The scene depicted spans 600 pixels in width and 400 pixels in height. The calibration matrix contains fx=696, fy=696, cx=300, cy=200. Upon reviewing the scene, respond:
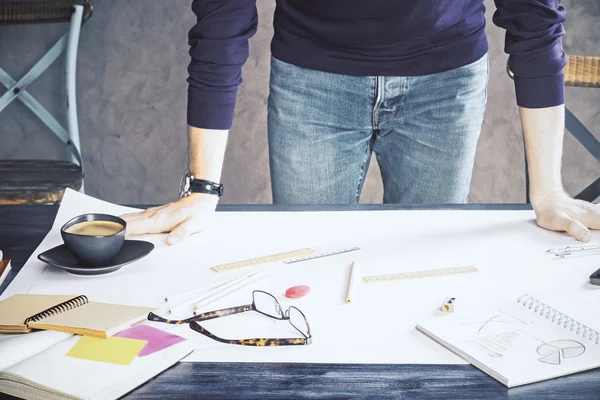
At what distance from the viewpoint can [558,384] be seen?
65cm

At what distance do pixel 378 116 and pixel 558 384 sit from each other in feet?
2.66

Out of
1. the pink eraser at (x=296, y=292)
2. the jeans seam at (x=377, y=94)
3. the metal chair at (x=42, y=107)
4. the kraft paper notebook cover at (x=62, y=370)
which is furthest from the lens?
the metal chair at (x=42, y=107)

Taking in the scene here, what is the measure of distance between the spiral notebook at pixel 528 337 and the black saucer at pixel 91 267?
0.40 meters

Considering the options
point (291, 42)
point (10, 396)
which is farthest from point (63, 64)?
point (10, 396)

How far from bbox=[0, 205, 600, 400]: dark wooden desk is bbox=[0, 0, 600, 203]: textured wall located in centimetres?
198

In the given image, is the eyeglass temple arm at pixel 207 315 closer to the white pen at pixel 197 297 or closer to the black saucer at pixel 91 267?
the white pen at pixel 197 297

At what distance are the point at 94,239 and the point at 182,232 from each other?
0.19 m

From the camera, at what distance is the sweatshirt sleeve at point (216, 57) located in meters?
1.17

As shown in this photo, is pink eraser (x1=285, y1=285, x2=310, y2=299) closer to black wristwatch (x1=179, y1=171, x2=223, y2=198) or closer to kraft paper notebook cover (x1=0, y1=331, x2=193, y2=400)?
kraft paper notebook cover (x1=0, y1=331, x2=193, y2=400)

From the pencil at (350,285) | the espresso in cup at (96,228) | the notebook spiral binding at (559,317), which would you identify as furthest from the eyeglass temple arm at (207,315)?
the notebook spiral binding at (559,317)

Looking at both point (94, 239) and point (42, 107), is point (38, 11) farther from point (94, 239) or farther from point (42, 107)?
point (94, 239)

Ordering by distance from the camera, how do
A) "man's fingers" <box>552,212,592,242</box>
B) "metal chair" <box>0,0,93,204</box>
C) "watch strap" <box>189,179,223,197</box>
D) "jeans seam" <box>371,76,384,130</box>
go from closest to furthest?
"man's fingers" <box>552,212,592,242</box>, "watch strap" <box>189,179,223,197</box>, "jeans seam" <box>371,76,384,130</box>, "metal chair" <box>0,0,93,204</box>

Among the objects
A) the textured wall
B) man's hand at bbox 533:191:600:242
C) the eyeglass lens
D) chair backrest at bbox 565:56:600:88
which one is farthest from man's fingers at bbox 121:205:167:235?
the textured wall

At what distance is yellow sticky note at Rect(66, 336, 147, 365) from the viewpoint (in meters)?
0.67
